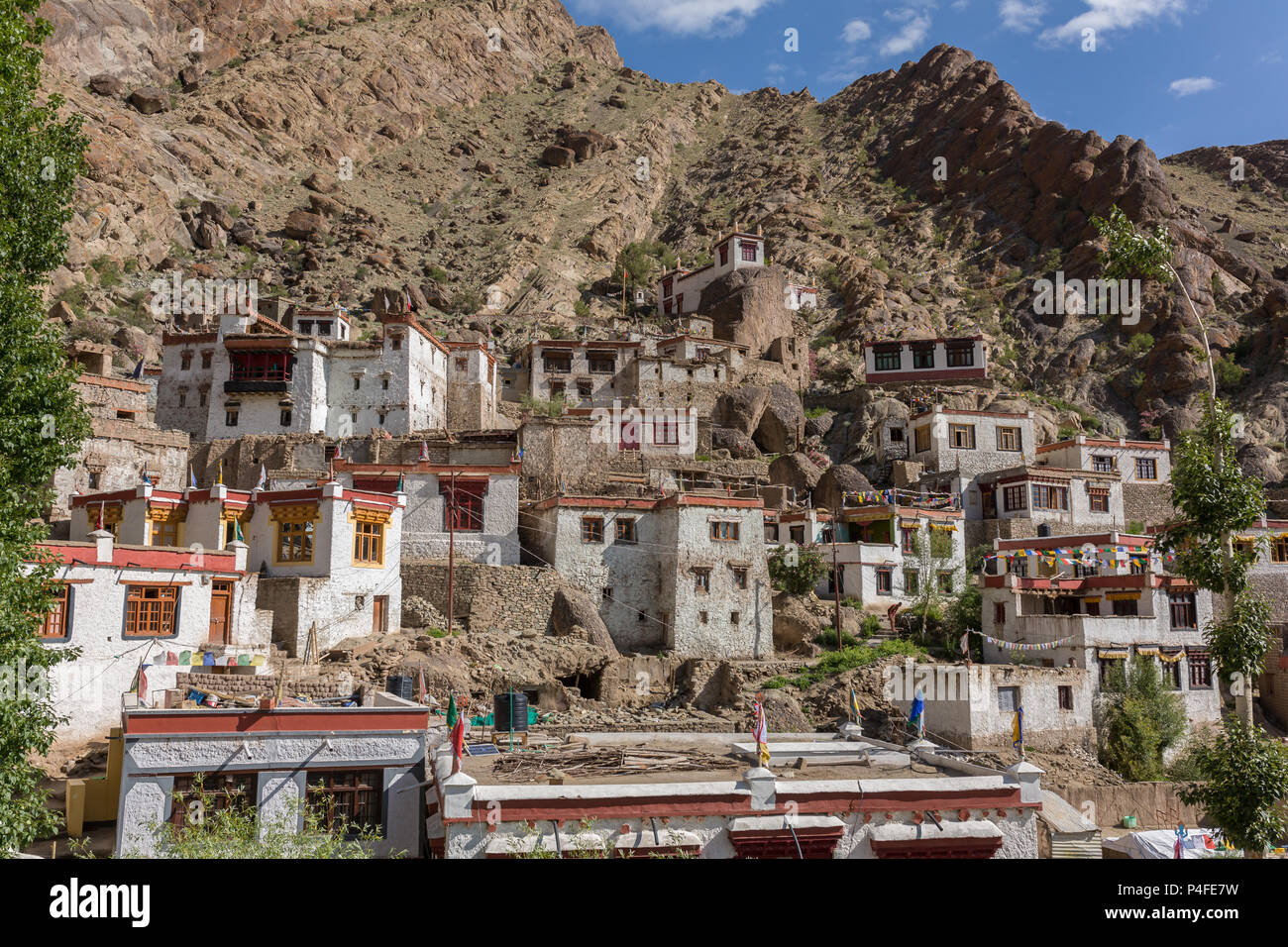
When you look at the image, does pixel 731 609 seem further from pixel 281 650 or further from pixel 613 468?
pixel 281 650

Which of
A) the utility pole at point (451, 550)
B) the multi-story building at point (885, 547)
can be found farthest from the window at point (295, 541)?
Answer: the multi-story building at point (885, 547)

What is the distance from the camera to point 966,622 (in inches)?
1666

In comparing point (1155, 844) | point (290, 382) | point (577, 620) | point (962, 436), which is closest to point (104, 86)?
point (290, 382)

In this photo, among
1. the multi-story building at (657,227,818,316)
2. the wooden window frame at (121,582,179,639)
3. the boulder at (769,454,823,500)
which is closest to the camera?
the wooden window frame at (121,582,179,639)

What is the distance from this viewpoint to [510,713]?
2341cm

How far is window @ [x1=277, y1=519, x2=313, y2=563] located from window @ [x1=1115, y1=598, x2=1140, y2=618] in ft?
108

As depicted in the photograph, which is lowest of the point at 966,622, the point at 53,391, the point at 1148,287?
the point at 966,622

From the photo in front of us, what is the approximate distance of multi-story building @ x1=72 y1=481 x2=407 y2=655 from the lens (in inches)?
1326

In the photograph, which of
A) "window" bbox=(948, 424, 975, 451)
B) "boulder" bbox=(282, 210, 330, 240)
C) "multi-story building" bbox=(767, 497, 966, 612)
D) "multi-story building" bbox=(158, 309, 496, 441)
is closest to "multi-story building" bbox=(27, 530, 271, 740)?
"multi-story building" bbox=(158, 309, 496, 441)

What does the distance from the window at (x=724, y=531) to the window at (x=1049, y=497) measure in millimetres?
21516

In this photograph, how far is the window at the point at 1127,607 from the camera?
38.5 metres

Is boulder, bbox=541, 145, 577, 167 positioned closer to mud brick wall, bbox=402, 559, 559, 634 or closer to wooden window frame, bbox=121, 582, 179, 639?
mud brick wall, bbox=402, 559, 559, 634
